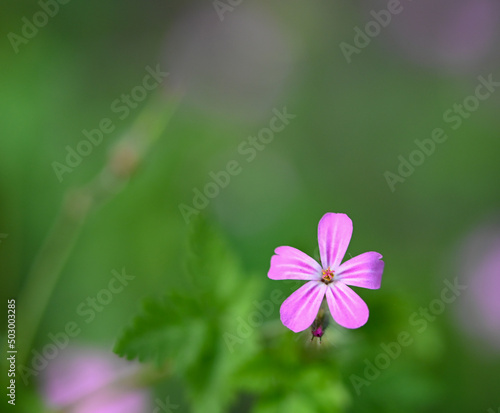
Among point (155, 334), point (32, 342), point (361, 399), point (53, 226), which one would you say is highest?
point (53, 226)

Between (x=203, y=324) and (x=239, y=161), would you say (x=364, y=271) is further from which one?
(x=239, y=161)

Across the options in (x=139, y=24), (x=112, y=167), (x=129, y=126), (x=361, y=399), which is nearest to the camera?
(x=361, y=399)

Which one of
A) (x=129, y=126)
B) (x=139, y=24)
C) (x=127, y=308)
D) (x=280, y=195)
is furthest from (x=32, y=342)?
(x=139, y=24)

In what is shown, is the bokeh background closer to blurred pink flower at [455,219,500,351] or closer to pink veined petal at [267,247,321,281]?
blurred pink flower at [455,219,500,351]

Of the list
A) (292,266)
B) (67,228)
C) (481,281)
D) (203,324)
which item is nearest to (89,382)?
(67,228)

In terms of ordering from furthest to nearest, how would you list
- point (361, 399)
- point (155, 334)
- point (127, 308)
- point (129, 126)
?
1. point (129, 126)
2. point (127, 308)
3. point (361, 399)
4. point (155, 334)

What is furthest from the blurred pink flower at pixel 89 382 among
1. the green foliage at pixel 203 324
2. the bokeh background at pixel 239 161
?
the green foliage at pixel 203 324

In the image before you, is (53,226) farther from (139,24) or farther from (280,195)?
(139,24)

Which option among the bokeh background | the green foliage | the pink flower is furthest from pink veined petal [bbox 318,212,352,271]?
the bokeh background
